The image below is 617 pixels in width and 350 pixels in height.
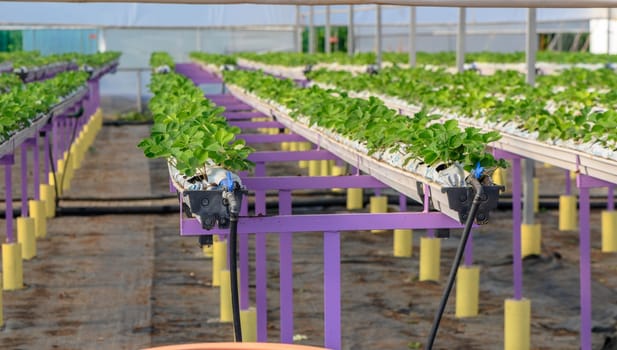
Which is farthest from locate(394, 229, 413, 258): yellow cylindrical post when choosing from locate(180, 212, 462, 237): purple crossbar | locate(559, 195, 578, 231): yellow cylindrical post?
locate(180, 212, 462, 237): purple crossbar

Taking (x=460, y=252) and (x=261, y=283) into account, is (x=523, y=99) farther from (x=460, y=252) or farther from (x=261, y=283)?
(x=460, y=252)

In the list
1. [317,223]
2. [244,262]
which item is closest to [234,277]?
[317,223]

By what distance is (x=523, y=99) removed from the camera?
14.7 m

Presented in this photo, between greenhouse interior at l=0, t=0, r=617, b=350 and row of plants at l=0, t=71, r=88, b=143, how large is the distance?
0.06 metres

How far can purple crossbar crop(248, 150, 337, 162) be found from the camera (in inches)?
479

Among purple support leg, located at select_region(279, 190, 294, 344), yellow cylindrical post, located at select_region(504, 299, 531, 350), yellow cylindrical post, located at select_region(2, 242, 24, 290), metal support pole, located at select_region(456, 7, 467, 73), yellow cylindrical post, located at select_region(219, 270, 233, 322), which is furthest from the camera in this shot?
metal support pole, located at select_region(456, 7, 467, 73)

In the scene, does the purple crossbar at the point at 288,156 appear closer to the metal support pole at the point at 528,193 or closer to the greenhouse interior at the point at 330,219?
the greenhouse interior at the point at 330,219

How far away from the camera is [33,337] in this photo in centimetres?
1358

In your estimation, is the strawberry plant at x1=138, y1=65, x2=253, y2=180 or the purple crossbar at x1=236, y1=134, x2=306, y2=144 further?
the purple crossbar at x1=236, y1=134, x2=306, y2=144

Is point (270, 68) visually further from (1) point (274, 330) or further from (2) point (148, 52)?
(1) point (274, 330)

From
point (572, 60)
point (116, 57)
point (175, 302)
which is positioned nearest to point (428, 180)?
point (175, 302)

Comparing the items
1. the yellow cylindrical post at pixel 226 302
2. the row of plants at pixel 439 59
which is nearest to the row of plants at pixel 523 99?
the yellow cylindrical post at pixel 226 302

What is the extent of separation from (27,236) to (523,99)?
24.1 ft

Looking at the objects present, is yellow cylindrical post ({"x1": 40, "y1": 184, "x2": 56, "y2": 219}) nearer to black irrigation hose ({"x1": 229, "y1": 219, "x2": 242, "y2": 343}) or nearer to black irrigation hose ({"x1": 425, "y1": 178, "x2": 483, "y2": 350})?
black irrigation hose ({"x1": 229, "y1": 219, "x2": 242, "y2": 343})
